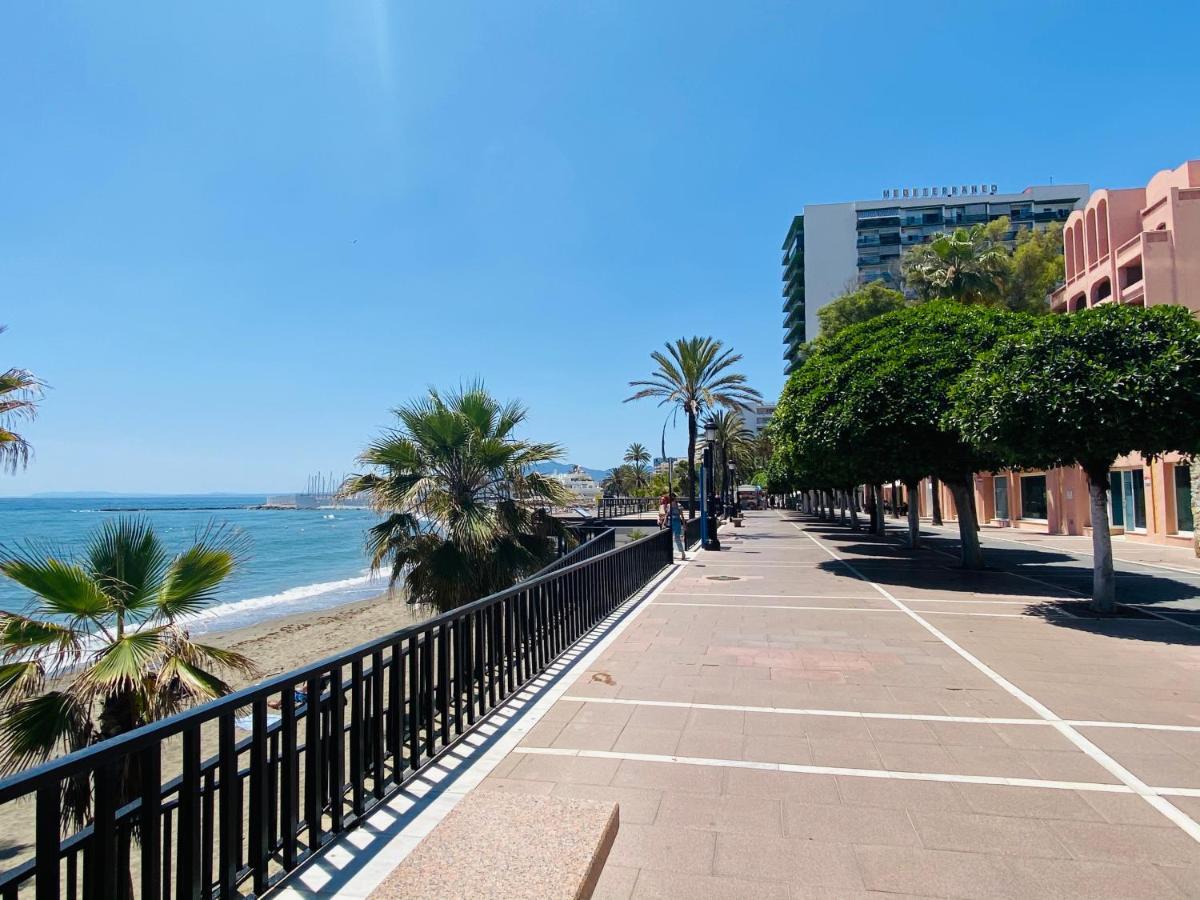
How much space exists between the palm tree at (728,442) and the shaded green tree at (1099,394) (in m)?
31.6

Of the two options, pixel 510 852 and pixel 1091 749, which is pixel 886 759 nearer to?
pixel 1091 749

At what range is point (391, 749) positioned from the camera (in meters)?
3.87

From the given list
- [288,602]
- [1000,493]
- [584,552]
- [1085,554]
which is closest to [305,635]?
[288,602]

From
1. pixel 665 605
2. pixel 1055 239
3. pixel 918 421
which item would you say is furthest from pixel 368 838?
pixel 1055 239

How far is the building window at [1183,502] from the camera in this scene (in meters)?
19.9

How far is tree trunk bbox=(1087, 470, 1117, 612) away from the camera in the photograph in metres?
9.46

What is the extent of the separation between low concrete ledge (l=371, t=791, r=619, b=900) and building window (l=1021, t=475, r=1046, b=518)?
3068 centimetres

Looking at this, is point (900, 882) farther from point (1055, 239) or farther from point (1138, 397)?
point (1055, 239)

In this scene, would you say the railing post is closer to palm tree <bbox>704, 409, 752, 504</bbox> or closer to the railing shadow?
the railing shadow

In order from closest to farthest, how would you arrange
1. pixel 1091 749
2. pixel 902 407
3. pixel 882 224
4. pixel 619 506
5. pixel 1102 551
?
pixel 1091 749 < pixel 1102 551 < pixel 902 407 < pixel 619 506 < pixel 882 224

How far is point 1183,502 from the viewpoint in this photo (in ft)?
66.1

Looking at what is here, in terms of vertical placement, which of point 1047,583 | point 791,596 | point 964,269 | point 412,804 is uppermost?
point 964,269

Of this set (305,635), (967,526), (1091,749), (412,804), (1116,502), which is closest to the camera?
(412,804)

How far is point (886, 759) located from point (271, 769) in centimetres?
344
